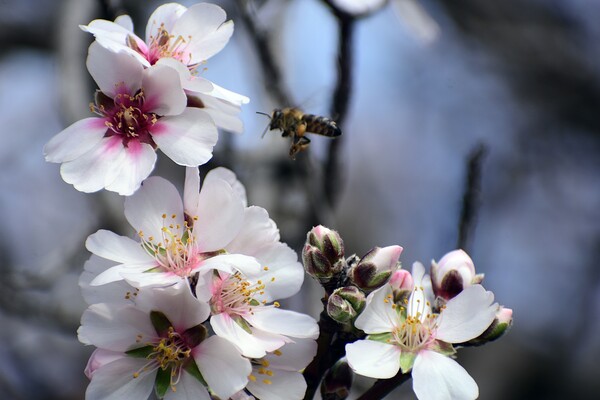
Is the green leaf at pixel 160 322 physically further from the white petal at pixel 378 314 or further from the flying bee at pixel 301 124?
the flying bee at pixel 301 124

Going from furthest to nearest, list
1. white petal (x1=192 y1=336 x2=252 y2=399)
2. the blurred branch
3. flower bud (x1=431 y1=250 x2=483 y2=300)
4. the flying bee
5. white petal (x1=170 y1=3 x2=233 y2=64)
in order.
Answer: the blurred branch, the flying bee, white petal (x1=170 y1=3 x2=233 y2=64), flower bud (x1=431 y1=250 x2=483 y2=300), white petal (x1=192 y1=336 x2=252 y2=399)

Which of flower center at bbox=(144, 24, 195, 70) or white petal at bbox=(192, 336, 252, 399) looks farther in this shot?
flower center at bbox=(144, 24, 195, 70)

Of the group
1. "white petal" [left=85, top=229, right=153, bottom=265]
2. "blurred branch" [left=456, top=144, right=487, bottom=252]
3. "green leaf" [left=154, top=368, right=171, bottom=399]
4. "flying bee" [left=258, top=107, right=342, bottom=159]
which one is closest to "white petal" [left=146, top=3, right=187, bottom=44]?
"flying bee" [left=258, top=107, right=342, bottom=159]

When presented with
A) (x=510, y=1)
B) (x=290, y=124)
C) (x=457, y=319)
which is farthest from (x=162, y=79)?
(x=510, y=1)

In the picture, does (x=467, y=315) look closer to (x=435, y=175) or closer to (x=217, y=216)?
(x=217, y=216)

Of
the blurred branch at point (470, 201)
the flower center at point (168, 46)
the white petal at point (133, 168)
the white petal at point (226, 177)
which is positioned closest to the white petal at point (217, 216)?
the white petal at point (226, 177)

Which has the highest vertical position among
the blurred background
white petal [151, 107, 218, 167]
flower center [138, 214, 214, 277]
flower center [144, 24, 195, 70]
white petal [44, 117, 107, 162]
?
flower center [144, 24, 195, 70]

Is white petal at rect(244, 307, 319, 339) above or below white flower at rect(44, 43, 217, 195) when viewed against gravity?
below

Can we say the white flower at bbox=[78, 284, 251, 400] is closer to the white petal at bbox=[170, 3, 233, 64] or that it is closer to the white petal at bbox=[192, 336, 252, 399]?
the white petal at bbox=[192, 336, 252, 399]
